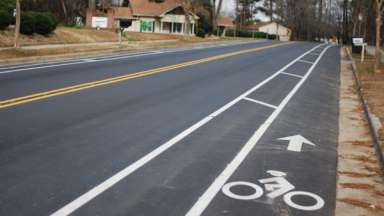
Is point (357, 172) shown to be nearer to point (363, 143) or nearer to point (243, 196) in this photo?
point (363, 143)

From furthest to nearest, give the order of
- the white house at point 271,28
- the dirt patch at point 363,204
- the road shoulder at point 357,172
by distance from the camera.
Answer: the white house at point 271,28
the road shoulder at point 357,172
the dirt patch at point 363,204

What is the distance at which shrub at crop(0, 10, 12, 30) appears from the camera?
28.2 m

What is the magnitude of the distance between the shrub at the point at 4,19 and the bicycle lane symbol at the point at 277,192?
24.6 metres

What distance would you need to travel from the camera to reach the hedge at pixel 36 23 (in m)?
30.2

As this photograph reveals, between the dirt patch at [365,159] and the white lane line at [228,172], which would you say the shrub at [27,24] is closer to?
the white lane line at [228,172]

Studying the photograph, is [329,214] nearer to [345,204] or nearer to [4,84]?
[345,204]

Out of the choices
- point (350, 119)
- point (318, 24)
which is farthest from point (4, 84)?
point (318, 24)

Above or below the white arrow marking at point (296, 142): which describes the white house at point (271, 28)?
above

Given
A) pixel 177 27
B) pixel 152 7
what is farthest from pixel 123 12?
pixel 177 27

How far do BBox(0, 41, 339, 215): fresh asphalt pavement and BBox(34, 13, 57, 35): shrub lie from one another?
678 inches

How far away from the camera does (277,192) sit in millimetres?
6441

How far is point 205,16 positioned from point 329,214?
81.9 m

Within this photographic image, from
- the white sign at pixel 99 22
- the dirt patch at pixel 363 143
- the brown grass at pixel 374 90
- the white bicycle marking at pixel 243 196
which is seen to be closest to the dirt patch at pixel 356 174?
the white bicycle marking at pixel 243 196

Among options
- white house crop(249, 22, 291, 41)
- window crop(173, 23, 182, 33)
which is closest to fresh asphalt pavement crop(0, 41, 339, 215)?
window crop(173, 23, 182, 33)
